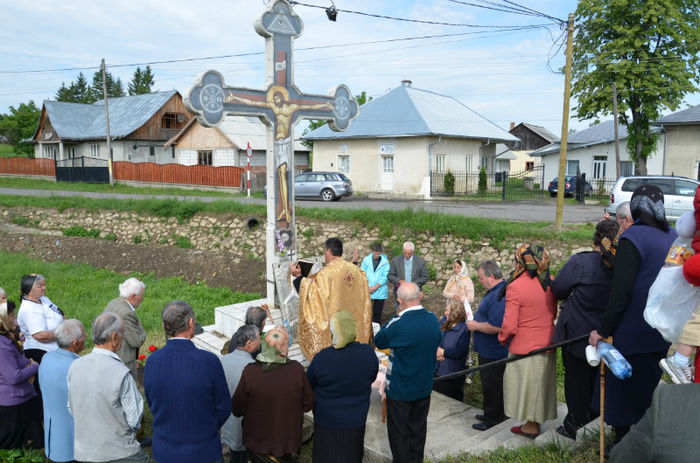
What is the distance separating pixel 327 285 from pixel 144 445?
2236mm

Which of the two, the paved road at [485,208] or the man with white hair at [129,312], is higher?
the paved road at [485,208]

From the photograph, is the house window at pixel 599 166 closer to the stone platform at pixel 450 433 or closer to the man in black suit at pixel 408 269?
the man in black suit at pixel 408 269

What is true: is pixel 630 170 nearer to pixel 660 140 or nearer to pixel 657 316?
pixel 660 140

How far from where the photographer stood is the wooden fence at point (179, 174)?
2631 centimetres

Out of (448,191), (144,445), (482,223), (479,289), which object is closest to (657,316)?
(144,445)

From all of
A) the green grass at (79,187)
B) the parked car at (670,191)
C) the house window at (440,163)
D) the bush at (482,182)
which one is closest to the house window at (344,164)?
the house window at (440,163)

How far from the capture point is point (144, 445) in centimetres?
471

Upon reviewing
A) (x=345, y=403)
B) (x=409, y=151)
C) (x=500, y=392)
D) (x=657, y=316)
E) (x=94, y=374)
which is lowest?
(x=500, y=392)

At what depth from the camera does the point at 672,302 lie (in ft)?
8.70

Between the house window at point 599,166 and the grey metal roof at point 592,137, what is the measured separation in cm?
98

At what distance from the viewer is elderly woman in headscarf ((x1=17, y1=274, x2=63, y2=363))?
496cm

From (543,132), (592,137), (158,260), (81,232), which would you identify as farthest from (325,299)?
(543,132)

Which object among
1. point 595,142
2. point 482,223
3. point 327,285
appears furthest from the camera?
point 595,142

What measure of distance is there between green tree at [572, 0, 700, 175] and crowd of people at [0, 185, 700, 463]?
23849mm
